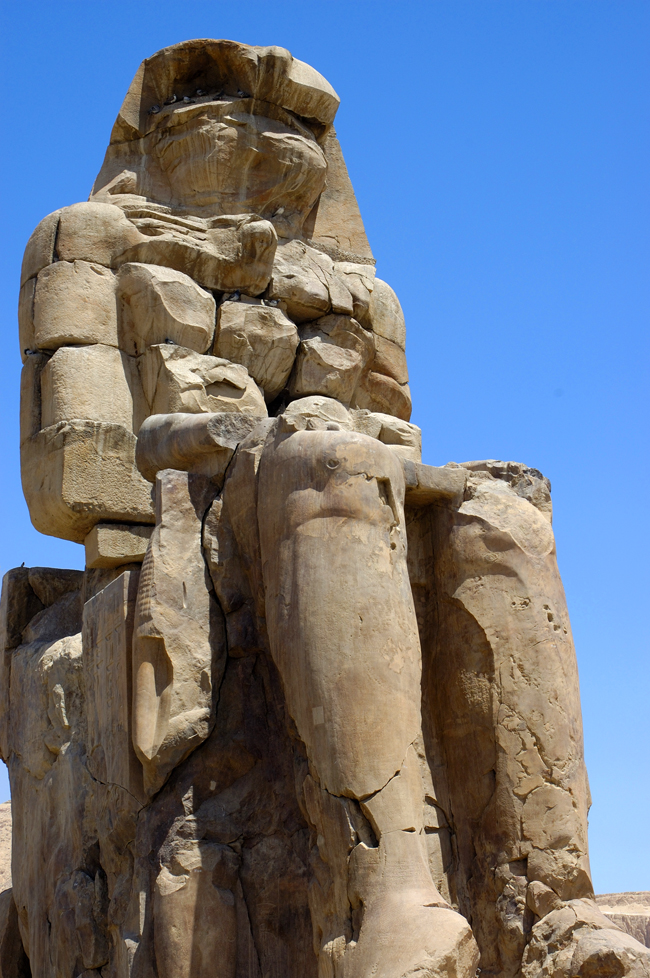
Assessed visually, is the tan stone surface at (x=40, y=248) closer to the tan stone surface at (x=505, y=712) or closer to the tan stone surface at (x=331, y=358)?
the tan stone surface at (x=331, y=358)

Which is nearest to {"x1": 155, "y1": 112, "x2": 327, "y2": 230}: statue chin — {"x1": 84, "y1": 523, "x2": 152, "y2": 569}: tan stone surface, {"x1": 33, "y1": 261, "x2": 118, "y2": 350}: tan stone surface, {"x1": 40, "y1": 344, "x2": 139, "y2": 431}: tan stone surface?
{"x1": 33, "y1": 261, "x2": 118, "y2": 350}: tan stone surface

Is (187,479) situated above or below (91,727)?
above

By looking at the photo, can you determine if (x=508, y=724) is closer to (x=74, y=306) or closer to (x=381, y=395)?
(x=381, y=395)

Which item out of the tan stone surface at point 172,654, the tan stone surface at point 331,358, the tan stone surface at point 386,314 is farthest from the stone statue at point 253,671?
the tan stone surface at point 386,314

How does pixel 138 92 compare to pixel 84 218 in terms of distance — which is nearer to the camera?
pixel 84 218

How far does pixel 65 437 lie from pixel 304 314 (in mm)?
1443

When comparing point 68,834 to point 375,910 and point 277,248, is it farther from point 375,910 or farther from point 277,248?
point 277,248

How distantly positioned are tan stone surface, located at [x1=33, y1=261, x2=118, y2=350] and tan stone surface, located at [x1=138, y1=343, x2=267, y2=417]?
215mm

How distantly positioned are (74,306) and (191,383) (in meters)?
0.60

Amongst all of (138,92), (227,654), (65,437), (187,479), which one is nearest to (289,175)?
(138,92)

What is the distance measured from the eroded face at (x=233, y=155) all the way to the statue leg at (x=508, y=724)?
7.38 feet

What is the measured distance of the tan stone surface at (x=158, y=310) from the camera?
17.4 ft

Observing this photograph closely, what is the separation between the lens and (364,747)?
352 centimetres

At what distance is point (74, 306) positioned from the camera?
17.4 feet
